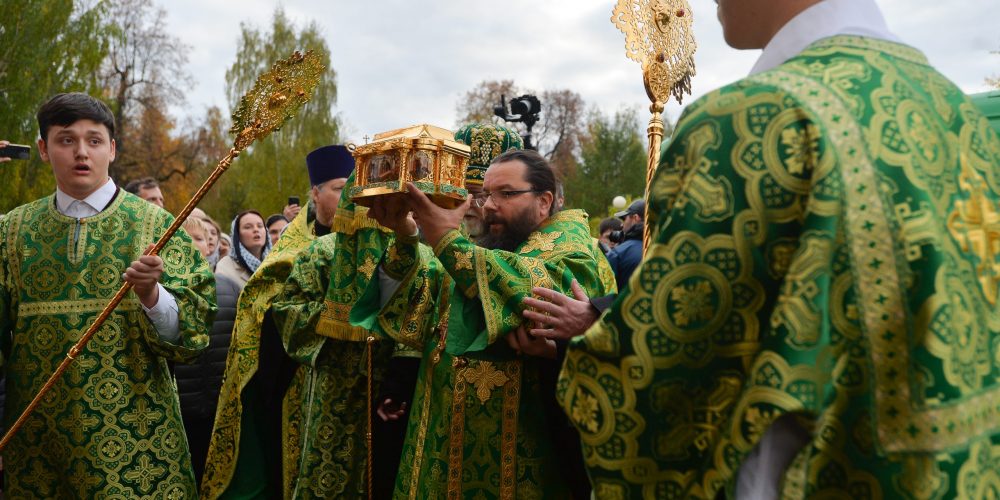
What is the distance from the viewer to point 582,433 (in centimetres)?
164

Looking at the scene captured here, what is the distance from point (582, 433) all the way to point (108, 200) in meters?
2.83

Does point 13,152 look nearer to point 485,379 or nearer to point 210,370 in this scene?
point 210,370

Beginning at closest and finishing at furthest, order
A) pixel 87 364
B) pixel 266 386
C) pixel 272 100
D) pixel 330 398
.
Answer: pixel 87 364 < pixel 272 100 < pixel 330 398 < pixel 266 386

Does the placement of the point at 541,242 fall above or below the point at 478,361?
above

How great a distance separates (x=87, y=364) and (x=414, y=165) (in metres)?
1.60

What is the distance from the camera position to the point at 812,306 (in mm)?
1454

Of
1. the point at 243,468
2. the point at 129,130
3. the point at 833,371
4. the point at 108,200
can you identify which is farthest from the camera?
the point at 129,130

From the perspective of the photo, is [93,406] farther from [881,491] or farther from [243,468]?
[881,491]

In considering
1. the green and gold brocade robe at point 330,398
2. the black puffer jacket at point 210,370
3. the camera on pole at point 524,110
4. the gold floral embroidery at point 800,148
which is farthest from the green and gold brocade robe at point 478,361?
the camera on pole at point 524,110

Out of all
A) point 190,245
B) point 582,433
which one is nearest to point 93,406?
point 190,245

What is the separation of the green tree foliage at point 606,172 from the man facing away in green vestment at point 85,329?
33.8m

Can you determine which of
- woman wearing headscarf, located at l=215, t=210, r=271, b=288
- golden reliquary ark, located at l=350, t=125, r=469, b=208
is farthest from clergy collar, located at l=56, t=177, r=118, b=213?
woman wearing headscarf, located at l=215, t=210, r=271, b=288

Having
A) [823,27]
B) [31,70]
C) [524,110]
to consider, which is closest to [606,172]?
[31,70]

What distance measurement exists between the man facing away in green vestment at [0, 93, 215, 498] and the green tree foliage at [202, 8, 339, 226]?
2495cm
